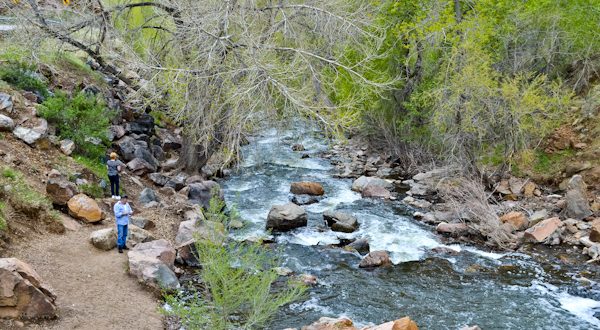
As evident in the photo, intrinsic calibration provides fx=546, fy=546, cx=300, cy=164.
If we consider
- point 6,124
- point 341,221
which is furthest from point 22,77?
point 341,221

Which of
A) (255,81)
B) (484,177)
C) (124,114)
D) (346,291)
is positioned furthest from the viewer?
(124,114)

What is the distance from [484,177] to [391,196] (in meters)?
2.75

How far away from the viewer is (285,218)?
1334 cm

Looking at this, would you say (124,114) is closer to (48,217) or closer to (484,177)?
(48,217)

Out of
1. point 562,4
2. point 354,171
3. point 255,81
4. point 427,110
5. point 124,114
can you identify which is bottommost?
point 354,171

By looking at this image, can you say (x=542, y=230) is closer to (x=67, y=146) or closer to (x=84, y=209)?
(x=84, y=209)

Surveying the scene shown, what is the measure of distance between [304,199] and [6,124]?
25.9 feet

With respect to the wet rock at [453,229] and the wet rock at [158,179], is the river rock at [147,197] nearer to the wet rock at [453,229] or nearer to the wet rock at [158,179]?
the wet rock at [158,179]

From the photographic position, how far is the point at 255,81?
11.3 metres

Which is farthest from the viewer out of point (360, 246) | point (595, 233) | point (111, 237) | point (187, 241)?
point (360, 246)

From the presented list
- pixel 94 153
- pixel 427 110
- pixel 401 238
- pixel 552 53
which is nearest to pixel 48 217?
pixel 94 153

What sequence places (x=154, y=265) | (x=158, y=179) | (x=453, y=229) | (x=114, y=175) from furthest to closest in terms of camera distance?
(x=158, y=179) → (x=453, y=229) → (x=114, y=175) → (x=154, y=265)

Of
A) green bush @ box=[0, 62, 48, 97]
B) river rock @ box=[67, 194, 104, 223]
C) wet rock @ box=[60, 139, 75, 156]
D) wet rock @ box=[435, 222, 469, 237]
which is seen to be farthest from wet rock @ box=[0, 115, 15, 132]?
wet rock @ box=[435, 222, 469, 237]

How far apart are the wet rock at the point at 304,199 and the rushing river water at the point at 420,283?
1.84 feet
